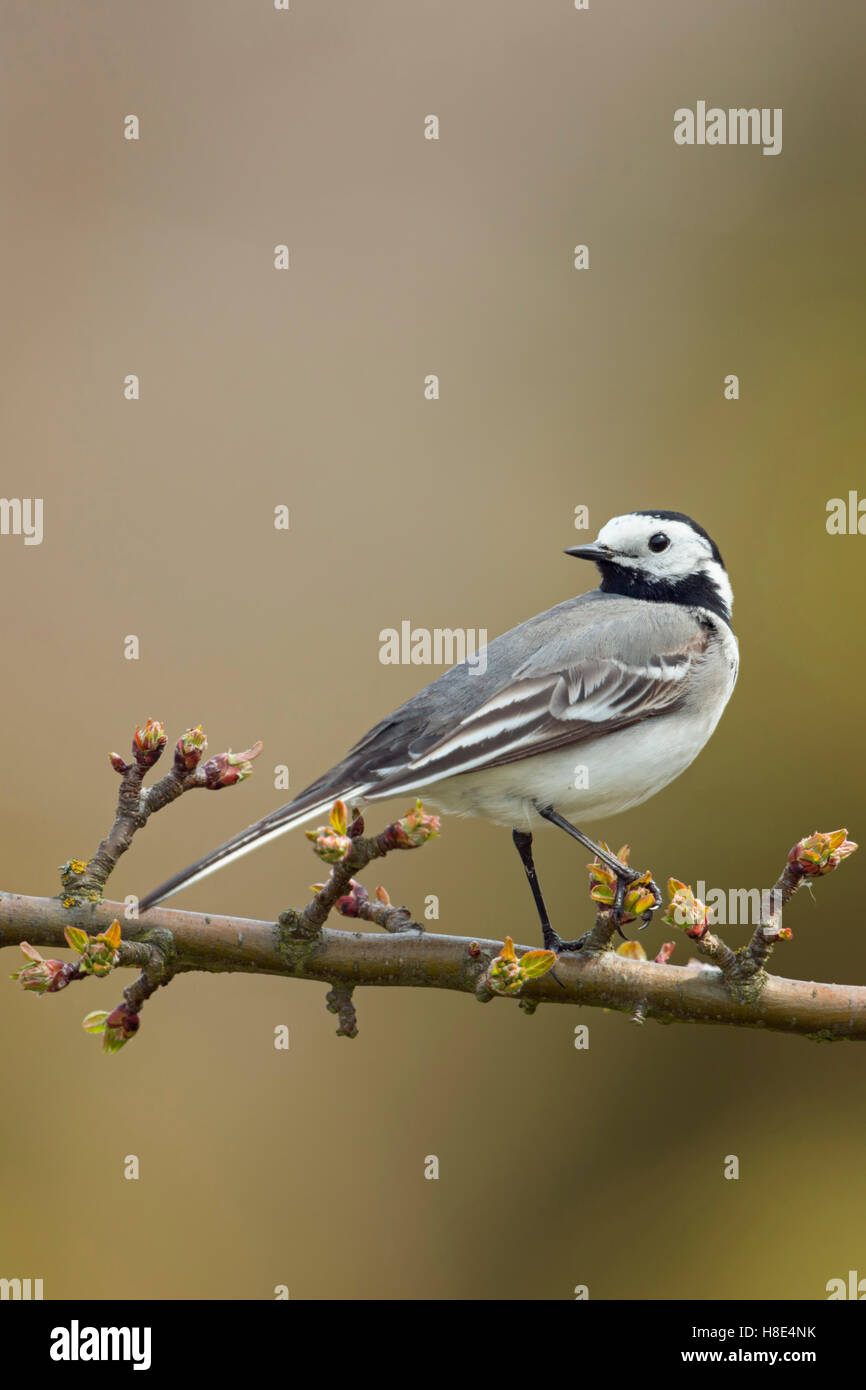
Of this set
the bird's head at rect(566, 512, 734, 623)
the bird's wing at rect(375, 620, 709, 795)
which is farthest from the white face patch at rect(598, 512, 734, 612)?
the bird's wing at rect(375, 620, 709, 795)

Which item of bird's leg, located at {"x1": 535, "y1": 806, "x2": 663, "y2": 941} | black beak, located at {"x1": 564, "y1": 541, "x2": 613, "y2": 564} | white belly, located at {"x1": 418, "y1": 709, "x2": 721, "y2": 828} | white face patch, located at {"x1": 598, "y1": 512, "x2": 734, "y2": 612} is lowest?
bird's leg, located at {"x1": 535, "y1": 806, "x2": 663, "y2": 941}

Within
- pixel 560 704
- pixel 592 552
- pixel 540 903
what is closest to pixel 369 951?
pixel 560 704

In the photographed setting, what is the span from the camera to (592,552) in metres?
5.00

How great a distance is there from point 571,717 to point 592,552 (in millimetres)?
822

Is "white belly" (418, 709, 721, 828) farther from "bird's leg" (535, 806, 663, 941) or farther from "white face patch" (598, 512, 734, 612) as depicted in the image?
"white face patch" (598, 512, 734, 612)

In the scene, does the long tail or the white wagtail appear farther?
the white wagtail

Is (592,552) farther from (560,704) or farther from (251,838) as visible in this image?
(251,838)

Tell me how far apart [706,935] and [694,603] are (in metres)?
2.19

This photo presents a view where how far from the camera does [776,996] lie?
3605mm

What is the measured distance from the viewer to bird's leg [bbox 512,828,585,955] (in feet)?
15.0

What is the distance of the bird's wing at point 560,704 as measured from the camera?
417 centimetres

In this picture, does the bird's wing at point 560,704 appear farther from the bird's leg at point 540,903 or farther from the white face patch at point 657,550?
the bird's leg at point 540,903

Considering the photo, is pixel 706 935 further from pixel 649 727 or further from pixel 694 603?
pixel 694 603

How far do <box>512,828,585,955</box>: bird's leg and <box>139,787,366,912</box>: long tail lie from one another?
99 cm
